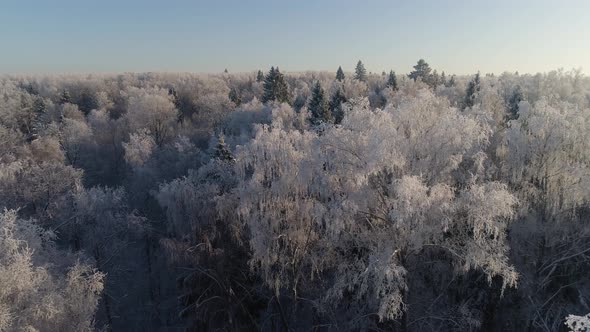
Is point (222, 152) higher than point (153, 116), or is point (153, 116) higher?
point (222, 152)

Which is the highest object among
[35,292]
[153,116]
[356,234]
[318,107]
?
[318,107]

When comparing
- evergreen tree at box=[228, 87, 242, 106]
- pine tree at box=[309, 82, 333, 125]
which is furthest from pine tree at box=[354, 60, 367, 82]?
pine tree at box=[309, 82, 333, 125]

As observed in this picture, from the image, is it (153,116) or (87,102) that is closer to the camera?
(153,116)

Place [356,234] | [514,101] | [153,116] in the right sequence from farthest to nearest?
[153,116], [514,101], [356,234]

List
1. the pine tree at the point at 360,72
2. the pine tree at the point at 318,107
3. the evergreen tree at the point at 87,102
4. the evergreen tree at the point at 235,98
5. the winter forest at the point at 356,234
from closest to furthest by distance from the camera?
the winter forest at the point at 356,234 < the pine tree at the point at 318,107 < the evergreen tree at the point at 235,98 < the evergreen tree at the point at 87,102 < the pine tree at the point at 360,72

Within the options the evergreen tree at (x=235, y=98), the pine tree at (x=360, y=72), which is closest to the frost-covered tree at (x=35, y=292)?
the evergreen tree at (x=235, y=98)

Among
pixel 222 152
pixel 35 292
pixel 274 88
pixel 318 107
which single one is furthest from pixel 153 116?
pixel 35 292

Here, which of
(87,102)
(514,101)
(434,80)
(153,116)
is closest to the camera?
(514,101)

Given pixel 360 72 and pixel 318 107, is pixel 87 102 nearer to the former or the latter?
pixel 360 72

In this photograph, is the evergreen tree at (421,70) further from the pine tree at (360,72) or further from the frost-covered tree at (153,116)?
the frost-covered tree at (153,116)

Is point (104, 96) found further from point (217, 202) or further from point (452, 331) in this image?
point (452, 331)
